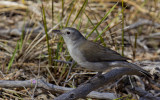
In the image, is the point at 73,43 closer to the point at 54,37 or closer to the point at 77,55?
the point at 77,55

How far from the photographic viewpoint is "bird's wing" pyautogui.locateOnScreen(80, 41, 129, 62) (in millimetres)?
3825

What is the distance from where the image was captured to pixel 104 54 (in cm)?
390

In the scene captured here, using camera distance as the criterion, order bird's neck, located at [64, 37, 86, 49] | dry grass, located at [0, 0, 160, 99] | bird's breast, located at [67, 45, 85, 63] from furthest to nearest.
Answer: dry grass, located at [0, 0, 160, 99] < bird's neck, located at [64, 37, 86, 49] < bird's breast, located at [67, 45, 85, 63]

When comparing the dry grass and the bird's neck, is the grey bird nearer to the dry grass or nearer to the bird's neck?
the bird's neck

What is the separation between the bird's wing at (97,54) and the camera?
3825 millimetres

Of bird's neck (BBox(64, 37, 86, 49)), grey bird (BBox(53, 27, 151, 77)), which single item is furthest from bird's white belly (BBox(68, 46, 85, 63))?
bird's neck (BBox(64, 37, 86, 49))

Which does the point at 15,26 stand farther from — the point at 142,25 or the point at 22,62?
the point at 142,25

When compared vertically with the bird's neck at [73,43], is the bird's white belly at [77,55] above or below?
below

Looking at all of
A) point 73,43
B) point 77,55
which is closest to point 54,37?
point 73,43

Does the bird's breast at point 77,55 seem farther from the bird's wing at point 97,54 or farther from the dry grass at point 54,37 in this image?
the dry grass at point 54,37

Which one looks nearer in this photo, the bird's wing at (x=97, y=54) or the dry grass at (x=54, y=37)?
the bird's wing at (x=97, y=54)

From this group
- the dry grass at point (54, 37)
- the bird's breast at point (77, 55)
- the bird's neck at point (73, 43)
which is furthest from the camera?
the dry grass at point (54, 37)

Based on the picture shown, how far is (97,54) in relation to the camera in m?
3.91

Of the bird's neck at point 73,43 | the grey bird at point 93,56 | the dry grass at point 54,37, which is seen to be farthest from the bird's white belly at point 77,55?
the dry grass at point 54,37
